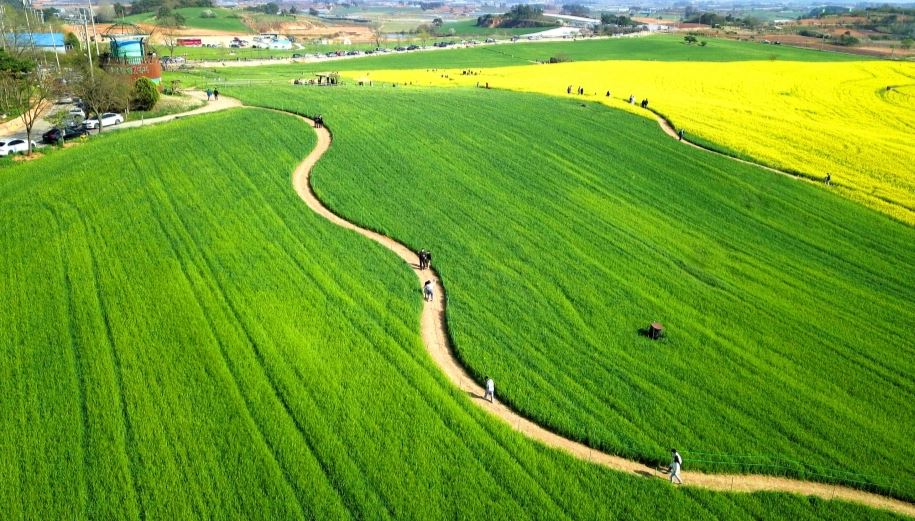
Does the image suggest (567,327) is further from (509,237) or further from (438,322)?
(509,237)

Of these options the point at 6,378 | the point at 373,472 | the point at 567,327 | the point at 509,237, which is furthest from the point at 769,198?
the point at 6,378

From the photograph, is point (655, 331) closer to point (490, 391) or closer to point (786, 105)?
point (490, 391)

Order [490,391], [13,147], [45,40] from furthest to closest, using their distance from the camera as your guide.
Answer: [45,40], [13,147], [490,391]

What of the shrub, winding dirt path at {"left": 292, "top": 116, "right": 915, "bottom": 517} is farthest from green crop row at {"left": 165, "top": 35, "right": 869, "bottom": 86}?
winding dirt path at {"left": 292, "top": 116, "right": 915, "bottom": 517}

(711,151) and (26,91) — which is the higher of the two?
(26,91)

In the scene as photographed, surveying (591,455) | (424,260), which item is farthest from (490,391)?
(424,260)

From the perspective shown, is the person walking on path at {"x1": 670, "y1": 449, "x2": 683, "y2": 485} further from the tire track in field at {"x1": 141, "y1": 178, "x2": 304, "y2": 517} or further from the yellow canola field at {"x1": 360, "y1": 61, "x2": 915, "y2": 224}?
the yellow canola field at {"x1": 360, "y1": 61, "x2": 915, "y2": 224}
